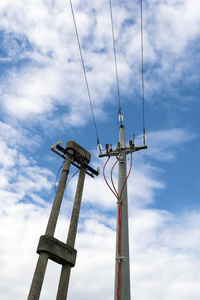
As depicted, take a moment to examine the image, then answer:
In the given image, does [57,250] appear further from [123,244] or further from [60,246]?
[123,244]

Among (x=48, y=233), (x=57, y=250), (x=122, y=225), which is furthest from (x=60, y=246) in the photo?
(x=122, y=225)

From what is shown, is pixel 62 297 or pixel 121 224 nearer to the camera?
pixel 121 224

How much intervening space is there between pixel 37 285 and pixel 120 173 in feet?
12.6

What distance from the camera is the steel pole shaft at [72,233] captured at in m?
7.65

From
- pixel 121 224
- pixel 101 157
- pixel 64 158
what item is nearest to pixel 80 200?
pixel 64 158

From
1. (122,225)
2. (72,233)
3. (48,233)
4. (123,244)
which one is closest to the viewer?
(123,244)

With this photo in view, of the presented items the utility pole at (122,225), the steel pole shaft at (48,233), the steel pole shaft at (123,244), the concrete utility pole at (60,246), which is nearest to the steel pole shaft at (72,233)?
the concrete utility pole at (60,246)

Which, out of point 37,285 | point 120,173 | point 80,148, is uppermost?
point 80,148

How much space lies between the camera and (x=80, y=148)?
10617mm

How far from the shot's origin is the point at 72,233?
8.75m

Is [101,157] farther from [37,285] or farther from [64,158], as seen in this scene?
[37,285]

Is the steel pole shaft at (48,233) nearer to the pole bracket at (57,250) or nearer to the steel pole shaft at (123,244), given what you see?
the pole bracket at (57,250)

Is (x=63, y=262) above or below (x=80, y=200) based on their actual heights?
below

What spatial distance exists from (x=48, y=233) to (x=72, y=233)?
1.08m
